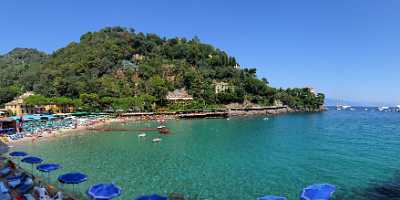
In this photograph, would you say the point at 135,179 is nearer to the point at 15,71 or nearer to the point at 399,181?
the point at 399,181

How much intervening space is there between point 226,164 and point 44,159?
20718 mm

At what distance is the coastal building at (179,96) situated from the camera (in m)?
124

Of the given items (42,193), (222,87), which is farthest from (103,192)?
(222,87)

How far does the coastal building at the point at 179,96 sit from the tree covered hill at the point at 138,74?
2.41 metres

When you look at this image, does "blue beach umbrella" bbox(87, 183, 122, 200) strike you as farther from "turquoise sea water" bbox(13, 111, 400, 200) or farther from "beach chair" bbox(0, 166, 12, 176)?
"beach chair" bbox(0, 166, 12, 176)

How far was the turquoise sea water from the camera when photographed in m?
25.8

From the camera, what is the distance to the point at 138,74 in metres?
139

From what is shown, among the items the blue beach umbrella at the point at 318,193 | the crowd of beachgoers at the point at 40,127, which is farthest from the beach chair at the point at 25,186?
the crowd of beachgoers at the point at 40,127

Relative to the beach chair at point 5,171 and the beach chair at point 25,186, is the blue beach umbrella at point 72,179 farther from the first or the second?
the beach chair at point 5,171

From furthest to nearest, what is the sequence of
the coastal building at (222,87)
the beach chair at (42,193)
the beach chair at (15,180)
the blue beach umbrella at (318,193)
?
the coastal building at (222,87) → the beach chair at (15,180) → the beach chair at (42,193) → the blue beach umbrella at (318,193)

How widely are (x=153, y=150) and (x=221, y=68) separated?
122 meters

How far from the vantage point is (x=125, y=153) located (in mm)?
40562

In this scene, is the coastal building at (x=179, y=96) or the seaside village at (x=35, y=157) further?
the coastal building at (x=179, y=96)

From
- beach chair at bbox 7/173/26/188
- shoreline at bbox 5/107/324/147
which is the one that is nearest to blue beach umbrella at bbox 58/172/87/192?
beach chair at bbox 7/173/26/188
